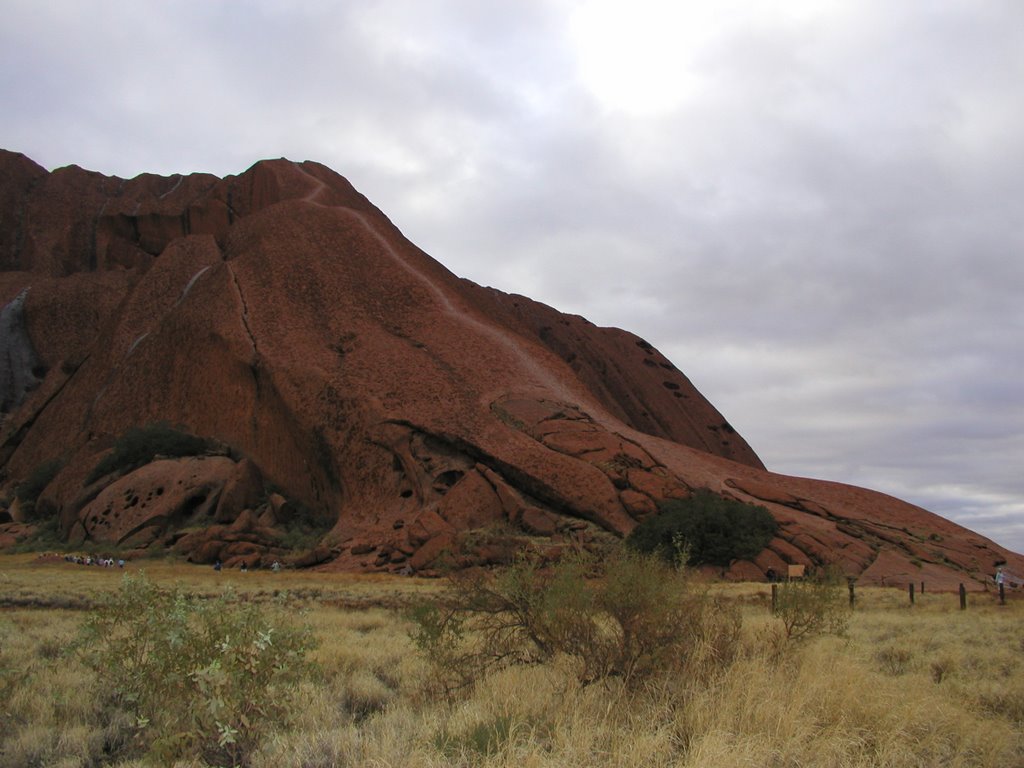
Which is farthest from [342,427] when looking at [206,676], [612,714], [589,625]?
[206,676]

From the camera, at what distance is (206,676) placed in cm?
487

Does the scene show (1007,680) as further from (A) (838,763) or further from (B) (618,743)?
(B) (618,743)

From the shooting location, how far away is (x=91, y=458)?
35438 mm

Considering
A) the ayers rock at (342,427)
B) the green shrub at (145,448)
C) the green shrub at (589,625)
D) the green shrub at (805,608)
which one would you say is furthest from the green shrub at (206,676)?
the green shrub at (145,448)

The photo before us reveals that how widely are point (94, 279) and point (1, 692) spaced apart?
50.4m

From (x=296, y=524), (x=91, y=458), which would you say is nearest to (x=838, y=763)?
(x=296, y=524)

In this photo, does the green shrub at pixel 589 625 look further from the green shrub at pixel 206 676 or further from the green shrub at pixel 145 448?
the green shrub at pixel 145 448

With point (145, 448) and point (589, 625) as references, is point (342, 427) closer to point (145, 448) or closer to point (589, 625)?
point (145, 448)

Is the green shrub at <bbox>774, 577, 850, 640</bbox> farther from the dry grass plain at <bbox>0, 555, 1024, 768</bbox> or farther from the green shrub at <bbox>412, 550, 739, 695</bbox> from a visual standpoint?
the green shrub at <bbox>412, 550, 739, 695</bbox>

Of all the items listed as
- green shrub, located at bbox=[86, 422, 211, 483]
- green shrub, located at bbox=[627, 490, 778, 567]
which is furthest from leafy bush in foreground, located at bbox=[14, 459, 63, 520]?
green shrub, located at bbox=[627, 490, 778, 567]

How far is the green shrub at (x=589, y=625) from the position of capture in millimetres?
7121

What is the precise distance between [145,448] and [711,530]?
23201 millimetres

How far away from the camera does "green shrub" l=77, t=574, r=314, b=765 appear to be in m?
5.11

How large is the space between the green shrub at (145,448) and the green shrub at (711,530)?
19.7 m
